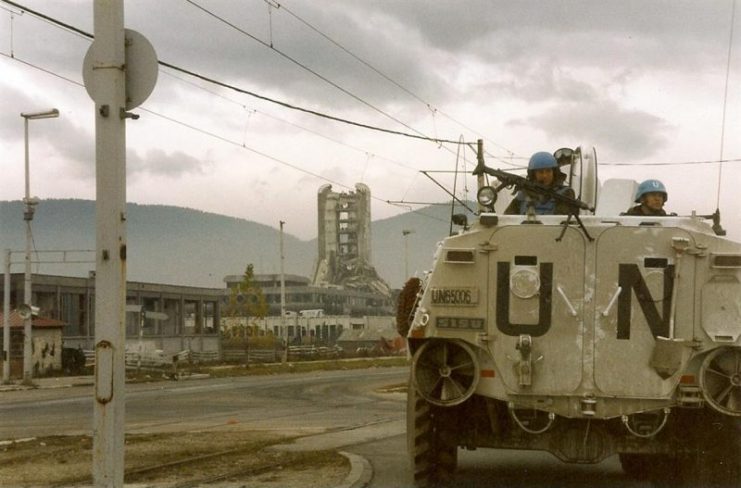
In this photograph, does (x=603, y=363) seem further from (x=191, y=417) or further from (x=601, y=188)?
(x=191, y=417)

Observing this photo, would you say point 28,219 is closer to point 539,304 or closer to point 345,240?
point 539,304

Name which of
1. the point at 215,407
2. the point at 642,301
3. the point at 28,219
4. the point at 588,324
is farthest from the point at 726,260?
the point at 28,219

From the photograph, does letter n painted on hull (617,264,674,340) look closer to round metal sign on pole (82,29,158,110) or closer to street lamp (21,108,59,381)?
round metal sign on pole (82,29,158,110)

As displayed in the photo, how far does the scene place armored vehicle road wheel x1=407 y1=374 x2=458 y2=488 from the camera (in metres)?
9.59

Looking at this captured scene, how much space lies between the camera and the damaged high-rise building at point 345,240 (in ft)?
501

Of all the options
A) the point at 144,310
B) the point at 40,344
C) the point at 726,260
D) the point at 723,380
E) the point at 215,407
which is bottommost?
the point at 40,344

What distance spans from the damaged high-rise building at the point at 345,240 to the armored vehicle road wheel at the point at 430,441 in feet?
457

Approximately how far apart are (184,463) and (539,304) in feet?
17.0

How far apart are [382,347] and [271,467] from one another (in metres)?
81.2

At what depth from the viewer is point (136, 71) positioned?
797cm

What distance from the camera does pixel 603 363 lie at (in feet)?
29.3

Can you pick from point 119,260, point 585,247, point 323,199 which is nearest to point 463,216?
point 585,247

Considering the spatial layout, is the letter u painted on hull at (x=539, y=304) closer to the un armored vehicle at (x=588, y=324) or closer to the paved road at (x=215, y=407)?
the un armored vehicle at (x=588, y=324)

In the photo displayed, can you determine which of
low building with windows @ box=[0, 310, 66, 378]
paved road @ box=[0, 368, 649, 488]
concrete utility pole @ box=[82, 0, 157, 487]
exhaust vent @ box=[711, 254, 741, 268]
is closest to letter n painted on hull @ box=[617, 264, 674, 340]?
exhaust vent @ box=[711, 254, 741, 268]
